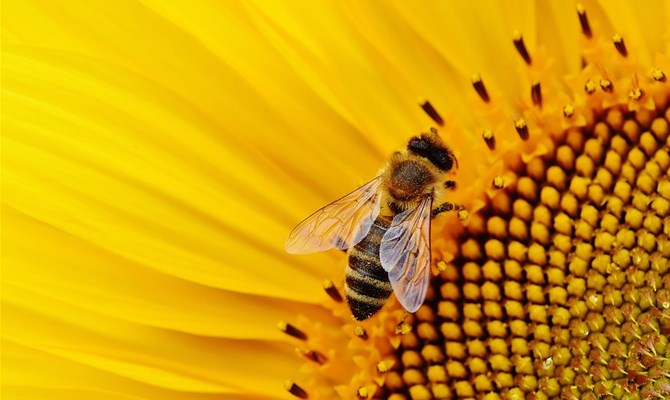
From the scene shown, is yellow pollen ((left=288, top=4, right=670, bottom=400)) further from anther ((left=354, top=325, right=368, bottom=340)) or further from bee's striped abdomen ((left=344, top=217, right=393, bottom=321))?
bee's striped abdomen ((left=344, top=217, right=393, bottom=321))

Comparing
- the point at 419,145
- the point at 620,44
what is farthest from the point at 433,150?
the point at 620,44

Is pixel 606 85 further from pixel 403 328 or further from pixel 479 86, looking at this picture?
pixel 403 328

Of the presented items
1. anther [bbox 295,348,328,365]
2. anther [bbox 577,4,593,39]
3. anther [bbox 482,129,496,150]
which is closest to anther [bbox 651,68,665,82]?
anther [bbox 577,4,593,39]

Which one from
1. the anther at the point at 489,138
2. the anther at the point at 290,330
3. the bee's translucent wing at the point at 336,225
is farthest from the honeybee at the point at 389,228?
the anther at the point at 290,330

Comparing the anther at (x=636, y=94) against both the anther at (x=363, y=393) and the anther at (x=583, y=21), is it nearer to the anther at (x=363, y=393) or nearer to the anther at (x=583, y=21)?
the anther at (x=583, y=21)

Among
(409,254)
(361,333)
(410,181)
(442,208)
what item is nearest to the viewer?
(409,254)

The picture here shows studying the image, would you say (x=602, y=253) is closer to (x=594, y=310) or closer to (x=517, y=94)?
(x=594, y=310)
